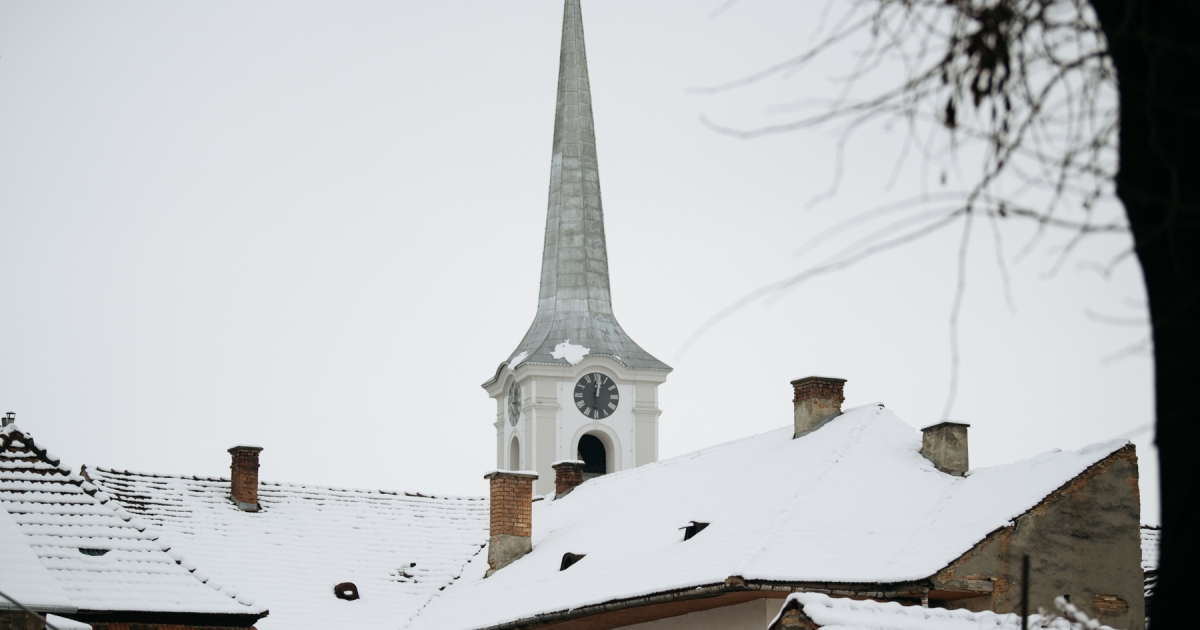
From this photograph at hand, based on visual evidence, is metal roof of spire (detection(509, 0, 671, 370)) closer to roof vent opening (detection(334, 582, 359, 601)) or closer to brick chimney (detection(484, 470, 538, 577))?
brick chimney (detection(484, 470, 538, 577))

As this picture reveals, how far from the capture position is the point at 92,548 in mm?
17781

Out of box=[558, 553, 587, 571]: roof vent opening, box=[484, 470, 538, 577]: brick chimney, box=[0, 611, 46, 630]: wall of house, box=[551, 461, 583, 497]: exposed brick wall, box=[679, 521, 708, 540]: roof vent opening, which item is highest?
box=[551, 461, 583, 497]: exposed brick wall

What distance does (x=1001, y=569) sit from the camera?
19750 mm

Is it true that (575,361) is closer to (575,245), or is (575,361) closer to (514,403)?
(514,403)

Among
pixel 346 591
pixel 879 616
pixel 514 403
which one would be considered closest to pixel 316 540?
pixel 346 591

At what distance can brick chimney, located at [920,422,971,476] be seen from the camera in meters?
23.0

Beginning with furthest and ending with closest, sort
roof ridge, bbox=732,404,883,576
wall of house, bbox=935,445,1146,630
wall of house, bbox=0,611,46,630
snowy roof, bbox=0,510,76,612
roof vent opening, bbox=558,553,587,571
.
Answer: roof vent opening, bbox=558,553,587,571, roof ridge, bbox=732,404,883,576, wall of house, bbox=935,445,1146,630, snowy roof, bbox=0,510,76,612, wall of house, bbox=0,611,46,630

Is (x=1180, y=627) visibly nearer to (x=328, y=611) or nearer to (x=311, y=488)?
(x=328, y=611)

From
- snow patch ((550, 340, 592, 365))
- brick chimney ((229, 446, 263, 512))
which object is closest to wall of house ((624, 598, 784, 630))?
brick chimney ((229, 446, 263, 512))

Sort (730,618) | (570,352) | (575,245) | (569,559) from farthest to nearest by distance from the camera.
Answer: (575,245) → (570,352) → (569,559) → (730,618)

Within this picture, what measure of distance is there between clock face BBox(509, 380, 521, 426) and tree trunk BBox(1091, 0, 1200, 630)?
52.0 m

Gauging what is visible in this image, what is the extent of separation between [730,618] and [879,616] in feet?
18.1

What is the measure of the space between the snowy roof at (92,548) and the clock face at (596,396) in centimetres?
3618

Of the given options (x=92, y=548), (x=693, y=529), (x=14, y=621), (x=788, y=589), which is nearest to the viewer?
(x=14, y=621)
